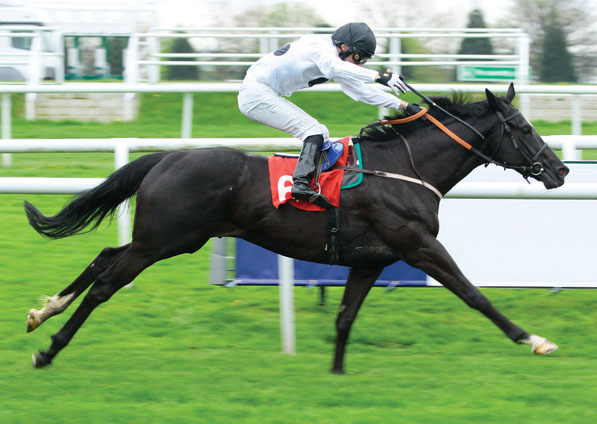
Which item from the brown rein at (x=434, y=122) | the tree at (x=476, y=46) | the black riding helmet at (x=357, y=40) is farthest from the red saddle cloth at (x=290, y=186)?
the tree at (x=476, y=46)

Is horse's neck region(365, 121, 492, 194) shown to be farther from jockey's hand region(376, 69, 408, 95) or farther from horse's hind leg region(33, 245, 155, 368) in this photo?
horse's hind leg region(33, 245, 155, 368)

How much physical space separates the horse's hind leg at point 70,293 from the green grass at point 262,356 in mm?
252

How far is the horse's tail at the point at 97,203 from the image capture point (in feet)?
16.3

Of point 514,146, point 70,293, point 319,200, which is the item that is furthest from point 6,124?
point 514,146

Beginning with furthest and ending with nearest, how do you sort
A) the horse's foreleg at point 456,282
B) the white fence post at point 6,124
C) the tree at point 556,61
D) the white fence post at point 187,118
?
the tree at point 556,61 < the white fence post at point 187,118 < the white fence post at point 6,124 < the horse's foreleg at point 456,282

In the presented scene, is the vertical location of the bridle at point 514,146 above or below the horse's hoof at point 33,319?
above

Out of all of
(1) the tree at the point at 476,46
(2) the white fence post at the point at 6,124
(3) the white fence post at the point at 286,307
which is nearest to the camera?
(3) the white fence post at the point at 286,307

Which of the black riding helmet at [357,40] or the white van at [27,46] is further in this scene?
the white van at [27,46]

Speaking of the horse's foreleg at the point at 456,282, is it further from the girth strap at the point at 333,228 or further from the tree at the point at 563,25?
the tree at the point at 563,25

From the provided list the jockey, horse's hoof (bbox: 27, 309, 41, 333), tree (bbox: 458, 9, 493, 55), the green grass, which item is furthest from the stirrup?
tree (bbox: 458, 9, 493, 55)

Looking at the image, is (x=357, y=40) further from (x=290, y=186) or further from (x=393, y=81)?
(x=290, y=186)

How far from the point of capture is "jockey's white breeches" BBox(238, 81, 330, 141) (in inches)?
193

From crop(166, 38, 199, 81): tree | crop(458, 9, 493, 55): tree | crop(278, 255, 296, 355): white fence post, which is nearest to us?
crop(278, 255, 296, 355): white fence post

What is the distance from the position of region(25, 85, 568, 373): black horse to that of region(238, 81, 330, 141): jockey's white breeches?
0.26 m
